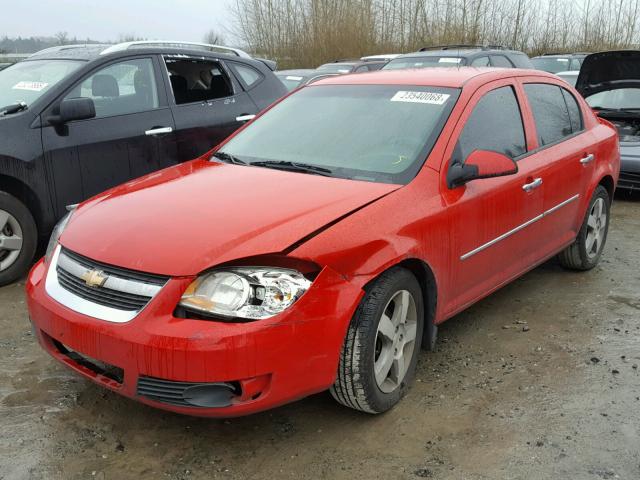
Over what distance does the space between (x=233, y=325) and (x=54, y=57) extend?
4045 mm

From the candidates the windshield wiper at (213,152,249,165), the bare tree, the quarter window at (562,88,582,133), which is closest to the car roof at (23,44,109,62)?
the windshield wiper at (213,152,249,165)

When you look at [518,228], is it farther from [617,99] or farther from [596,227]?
[617,99]

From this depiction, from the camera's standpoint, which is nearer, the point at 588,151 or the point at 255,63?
the point at 588,151

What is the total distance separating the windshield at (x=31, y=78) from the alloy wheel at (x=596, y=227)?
4138 mm

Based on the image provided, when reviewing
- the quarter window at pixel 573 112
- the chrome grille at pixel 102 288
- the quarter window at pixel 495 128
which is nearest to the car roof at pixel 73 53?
the chrome grille at pixel 102 288

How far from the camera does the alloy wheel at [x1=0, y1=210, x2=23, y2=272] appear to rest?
4.60m

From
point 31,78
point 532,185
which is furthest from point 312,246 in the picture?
point 31,78

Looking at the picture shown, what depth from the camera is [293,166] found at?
138 inches

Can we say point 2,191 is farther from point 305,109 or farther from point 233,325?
point 233,325

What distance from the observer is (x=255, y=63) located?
6492 millimetres

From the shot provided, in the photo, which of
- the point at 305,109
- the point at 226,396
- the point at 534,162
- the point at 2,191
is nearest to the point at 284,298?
the point at 226,396

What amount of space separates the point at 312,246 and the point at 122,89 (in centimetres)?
335

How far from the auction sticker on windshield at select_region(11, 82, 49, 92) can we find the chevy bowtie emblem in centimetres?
281

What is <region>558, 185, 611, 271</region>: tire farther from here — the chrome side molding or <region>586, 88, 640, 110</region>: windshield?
<region>586, 88, 640, 110</region>: windshield
